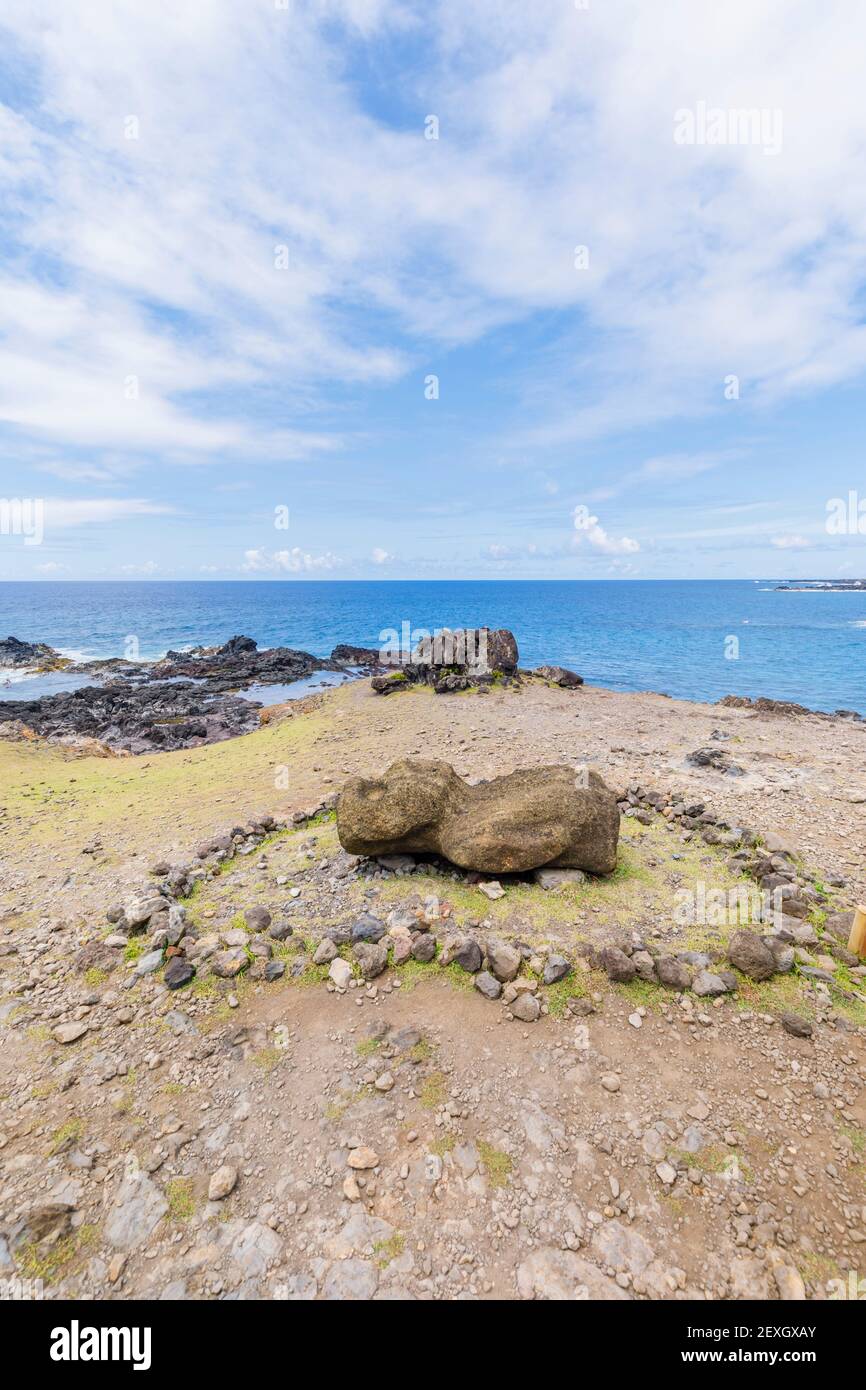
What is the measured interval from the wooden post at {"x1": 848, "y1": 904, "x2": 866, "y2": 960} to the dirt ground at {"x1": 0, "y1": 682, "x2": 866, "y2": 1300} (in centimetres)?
63

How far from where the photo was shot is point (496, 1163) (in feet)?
15.1

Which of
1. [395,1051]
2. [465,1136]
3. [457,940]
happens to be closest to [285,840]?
[457,940]

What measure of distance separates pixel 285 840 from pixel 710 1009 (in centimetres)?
788

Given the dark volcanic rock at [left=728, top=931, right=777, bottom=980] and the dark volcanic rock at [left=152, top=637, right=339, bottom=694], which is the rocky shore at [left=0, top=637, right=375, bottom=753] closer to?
the dark volcanic rock at [left=152, top=637, right=339, bottom=694]

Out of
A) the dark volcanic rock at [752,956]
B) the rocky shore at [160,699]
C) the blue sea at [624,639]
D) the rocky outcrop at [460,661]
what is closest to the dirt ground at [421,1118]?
the dark volcanic rock at [752,956]

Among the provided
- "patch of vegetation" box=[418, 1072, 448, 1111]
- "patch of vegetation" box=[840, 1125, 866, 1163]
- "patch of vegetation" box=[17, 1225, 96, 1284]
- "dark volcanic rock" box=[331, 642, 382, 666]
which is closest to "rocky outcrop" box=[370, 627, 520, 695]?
"dark volcanic rock" box=[331, 642, 382, 666]

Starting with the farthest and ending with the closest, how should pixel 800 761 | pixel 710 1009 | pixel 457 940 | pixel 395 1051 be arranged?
pixel 800 761 < pixel 457 940 < pixel 710 1009 < pixel 395 1051

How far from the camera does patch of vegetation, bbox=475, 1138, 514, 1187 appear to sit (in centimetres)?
447

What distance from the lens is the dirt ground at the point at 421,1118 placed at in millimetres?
3947

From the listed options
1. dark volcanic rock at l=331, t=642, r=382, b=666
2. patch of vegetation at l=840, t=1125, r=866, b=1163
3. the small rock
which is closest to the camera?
the small rock

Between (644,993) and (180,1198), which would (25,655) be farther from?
(644,993)

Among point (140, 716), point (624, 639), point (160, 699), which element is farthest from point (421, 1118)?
point (624, 639)
